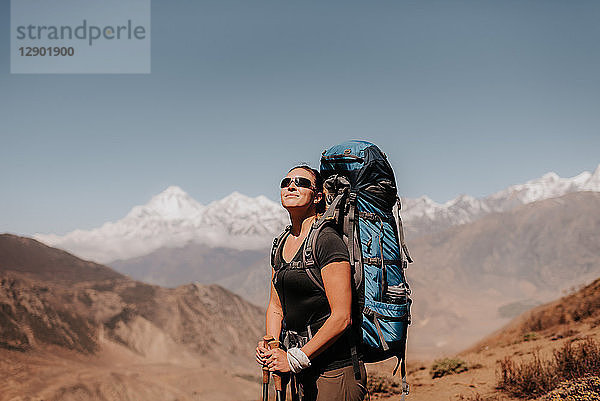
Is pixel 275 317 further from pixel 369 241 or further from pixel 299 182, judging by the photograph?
pixel 299 182

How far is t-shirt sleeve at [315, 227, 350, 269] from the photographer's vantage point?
237 centimetres

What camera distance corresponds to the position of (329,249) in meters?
2.38

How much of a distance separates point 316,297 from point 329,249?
28cm

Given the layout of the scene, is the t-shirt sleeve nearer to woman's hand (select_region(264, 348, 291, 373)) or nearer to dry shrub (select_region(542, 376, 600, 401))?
woman's hand (select_region(264, 348, 291, 373))

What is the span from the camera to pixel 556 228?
9556 cm

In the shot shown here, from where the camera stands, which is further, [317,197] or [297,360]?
[317,197]

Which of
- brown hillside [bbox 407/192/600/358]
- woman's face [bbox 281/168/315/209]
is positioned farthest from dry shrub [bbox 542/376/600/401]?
brown hillside [bbox 407/192/600/358]

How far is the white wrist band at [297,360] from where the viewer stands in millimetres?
2340

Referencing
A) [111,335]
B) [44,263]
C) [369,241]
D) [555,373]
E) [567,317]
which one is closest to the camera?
[369,241]

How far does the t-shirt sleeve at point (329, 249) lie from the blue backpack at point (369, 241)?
0.04 m

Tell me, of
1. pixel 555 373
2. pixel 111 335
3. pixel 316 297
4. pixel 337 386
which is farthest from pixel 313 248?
pixel 111 335

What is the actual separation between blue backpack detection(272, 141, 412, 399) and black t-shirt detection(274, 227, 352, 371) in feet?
0.15

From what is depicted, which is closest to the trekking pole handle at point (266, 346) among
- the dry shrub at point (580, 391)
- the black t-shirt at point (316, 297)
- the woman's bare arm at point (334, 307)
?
the black t-shirt at point (316, 297)

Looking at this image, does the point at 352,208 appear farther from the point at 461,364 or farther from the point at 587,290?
the point at 587,290
